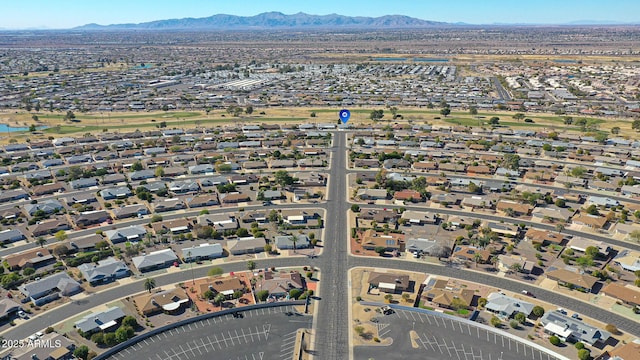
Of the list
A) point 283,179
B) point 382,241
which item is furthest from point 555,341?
point 283,179

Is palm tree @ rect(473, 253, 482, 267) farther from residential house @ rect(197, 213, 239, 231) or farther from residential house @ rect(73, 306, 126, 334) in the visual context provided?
residential house @ rect(73, 306, 126, 334)

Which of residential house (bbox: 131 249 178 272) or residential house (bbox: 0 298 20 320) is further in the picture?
residential house (bbox: 131 249 178 272)

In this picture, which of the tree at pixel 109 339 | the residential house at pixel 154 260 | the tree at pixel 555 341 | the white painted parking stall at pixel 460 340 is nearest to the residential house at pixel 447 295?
the white painted parking stall at pixel 460 340

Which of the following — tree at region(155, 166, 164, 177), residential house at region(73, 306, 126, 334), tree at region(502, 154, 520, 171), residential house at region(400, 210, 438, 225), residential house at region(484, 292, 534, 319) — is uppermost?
tree at region(502, 154, 520, 171)

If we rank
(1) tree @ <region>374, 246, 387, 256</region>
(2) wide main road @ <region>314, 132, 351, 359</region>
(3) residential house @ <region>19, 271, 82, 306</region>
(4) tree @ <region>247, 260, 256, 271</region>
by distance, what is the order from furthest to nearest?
(1) tree @ <region>374, 246, 387, 256</region> < (4) tree @ <region>247, 260, 256, 271</region> < (3) residential house @ <region>19, 271, 82, 306</region> < (2) wide main road @ <region>314, 132, 351, 359</region>

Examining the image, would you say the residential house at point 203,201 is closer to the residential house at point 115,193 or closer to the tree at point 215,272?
the residential house at point 115,193

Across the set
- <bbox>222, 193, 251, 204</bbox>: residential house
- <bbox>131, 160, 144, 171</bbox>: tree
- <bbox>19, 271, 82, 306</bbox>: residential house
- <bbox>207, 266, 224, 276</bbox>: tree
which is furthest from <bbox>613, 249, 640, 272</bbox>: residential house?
<bbox>131, 160, 144, 171</bbox>: tree

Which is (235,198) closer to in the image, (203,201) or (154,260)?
(203,201)

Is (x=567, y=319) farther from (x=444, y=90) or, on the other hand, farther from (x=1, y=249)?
(x=444, y=90)
